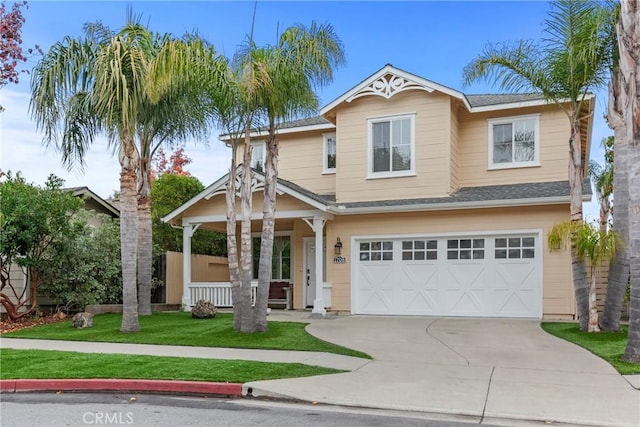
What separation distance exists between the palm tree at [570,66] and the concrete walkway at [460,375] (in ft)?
9.94

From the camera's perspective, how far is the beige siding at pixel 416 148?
1644 cm

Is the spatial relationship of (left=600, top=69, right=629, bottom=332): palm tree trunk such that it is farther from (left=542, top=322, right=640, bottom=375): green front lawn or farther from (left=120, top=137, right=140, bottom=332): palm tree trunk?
(left=120, top=137, right=140, bottom=332): palm tree trunk

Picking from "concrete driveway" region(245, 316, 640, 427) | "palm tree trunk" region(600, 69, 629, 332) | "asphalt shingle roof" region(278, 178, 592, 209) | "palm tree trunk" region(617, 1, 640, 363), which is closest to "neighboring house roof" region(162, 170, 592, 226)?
"asphalt shingle roof" region(278, 178, 592, 209)

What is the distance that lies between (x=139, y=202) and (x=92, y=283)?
264 cm

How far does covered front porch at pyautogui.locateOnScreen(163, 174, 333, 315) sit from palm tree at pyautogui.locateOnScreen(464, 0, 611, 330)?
20.0 feet

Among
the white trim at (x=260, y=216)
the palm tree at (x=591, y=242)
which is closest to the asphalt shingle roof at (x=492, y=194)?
the white trim at (x=260, y=216)

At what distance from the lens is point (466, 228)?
51.4 ft

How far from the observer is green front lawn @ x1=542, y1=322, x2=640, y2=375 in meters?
8.85

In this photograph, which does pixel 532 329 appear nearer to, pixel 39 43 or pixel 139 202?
pixel 139 202

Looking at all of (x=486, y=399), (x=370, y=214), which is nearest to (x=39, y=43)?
(x=370, y=214)

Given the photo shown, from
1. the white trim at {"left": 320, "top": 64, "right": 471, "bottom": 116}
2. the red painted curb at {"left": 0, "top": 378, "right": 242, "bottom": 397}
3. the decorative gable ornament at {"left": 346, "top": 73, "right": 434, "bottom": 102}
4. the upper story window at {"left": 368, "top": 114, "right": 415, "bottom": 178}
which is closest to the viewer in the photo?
the red painted curb at {"left": 0, "top": 378, "right": 242, "bottom": 397}

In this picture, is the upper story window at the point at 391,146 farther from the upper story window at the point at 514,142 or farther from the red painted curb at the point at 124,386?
the red painted curb at the point at 124,386

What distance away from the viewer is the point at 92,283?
15906 mm

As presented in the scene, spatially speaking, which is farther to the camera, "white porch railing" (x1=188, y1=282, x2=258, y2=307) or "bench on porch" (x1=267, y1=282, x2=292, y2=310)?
"bench on porch" (x1=267, y1=282, x2=292, y2=310)
